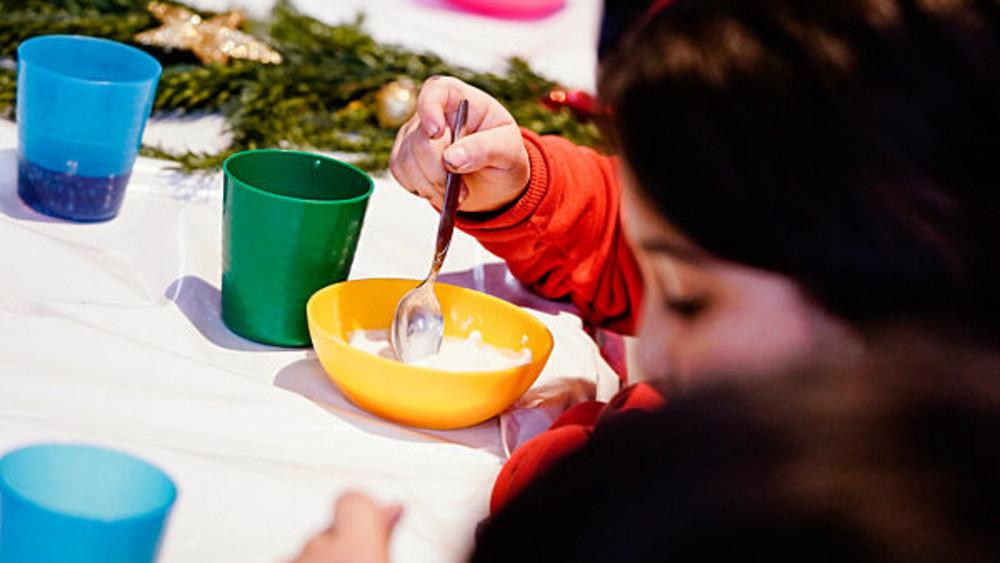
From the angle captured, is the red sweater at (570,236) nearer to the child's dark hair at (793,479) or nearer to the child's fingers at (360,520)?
the child's fingers at (360,520)

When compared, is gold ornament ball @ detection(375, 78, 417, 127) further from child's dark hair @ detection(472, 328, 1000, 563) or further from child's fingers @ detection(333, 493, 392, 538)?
child's dark hair @ detection(472, 328, 1000, 563)

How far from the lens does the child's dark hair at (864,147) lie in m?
0.42

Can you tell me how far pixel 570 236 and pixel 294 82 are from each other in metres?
0.52

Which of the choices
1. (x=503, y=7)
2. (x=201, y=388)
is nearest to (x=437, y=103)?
(x=201, y=388)

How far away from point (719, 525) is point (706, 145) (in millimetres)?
180

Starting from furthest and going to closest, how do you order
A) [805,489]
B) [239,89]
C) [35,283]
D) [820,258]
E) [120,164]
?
[239,89] < [120,164] < [35,283] < [820,258] < [805,489]

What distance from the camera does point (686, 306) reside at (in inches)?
20.2

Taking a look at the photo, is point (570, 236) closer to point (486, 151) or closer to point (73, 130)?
point (486, 151)

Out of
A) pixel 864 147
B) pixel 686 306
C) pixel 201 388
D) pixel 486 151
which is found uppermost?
pixel 864 147

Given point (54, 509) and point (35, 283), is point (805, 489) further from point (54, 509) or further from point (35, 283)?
point (35, 283)

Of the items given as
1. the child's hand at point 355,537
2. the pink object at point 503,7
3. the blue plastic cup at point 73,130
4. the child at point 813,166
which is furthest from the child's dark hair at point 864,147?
the pink object at point 503,7

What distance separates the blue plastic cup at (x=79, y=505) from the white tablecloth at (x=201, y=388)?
0.36ft

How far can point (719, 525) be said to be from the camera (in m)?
0.32

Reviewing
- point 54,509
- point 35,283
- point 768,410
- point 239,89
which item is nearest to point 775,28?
point 768,410
